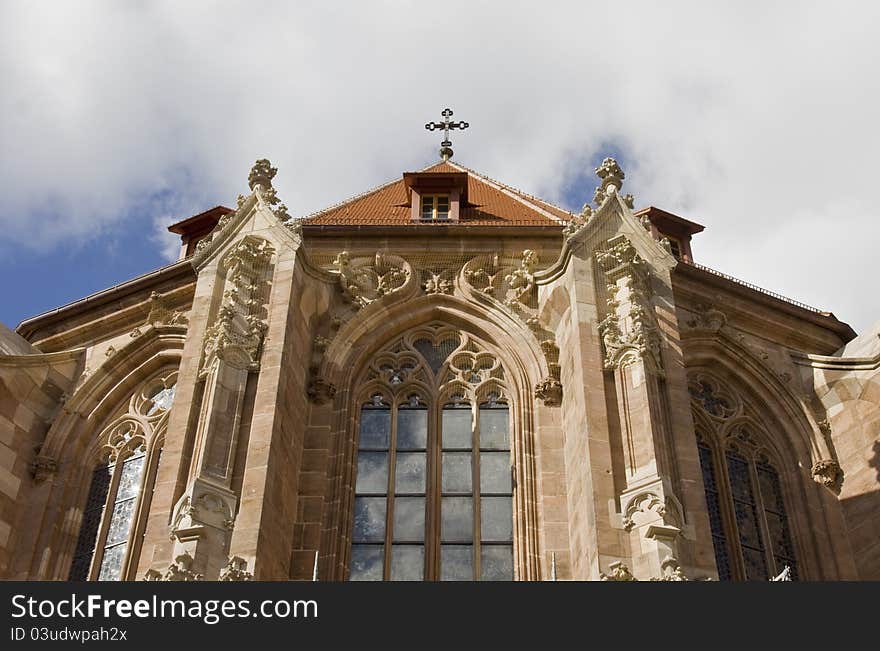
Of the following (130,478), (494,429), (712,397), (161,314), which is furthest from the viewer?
(161,314)

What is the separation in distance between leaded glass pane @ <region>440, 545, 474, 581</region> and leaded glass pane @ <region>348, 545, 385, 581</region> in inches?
34.1

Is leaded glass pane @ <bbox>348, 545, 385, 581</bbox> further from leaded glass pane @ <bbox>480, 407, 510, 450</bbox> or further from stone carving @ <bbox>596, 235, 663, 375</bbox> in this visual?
stone carving @ <bbox>596, 235, 663, 375</bbox>

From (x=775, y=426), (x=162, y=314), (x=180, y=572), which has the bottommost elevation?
(x=180, y=572)

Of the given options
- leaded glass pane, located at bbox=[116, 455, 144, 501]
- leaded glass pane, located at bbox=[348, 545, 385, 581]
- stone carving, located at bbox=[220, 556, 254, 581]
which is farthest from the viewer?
leaded glass pane, located at bbox=[116, 455, 144, 501]

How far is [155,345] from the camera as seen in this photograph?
25.2 m

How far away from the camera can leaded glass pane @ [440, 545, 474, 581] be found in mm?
20453

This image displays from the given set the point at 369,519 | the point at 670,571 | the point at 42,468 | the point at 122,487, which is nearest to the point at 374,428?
the point at 369,519

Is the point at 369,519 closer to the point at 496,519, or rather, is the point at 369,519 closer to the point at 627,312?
the point at 496,519

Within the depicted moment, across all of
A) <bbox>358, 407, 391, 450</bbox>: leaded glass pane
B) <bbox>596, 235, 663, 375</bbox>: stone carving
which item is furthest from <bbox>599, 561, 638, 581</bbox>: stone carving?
<bbox>358, 407, 391, 450</bbox>: leaded glass pane

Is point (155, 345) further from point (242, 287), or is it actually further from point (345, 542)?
point (345, 542)

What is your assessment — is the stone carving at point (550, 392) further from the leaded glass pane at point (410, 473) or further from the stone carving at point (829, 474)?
the stone carving at point (829, 474)

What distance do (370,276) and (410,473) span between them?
4014 mm

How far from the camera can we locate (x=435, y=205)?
2897 cm

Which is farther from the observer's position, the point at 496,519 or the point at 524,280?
the point at 524,280
